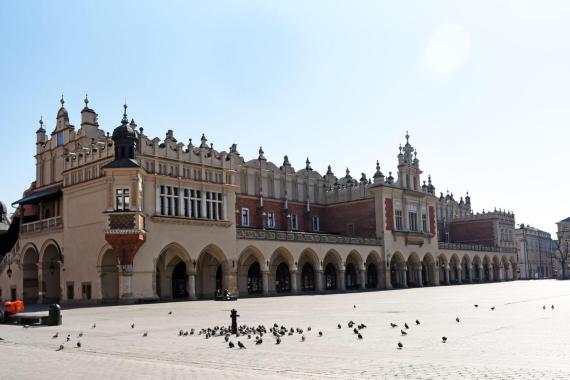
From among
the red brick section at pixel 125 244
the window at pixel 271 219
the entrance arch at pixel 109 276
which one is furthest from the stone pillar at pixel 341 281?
the red brick section at pixel 125 244

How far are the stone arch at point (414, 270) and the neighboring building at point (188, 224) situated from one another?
260 millimetres

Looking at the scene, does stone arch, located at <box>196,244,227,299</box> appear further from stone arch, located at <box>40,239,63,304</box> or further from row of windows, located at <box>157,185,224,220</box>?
stone arch, located at <box>40,239,63,304</box>

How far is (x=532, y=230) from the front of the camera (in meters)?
120

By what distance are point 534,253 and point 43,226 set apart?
96.1 m

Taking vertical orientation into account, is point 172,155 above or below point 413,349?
→ above

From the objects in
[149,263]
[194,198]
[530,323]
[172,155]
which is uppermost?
[172,155]

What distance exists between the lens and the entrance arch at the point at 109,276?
43906mm

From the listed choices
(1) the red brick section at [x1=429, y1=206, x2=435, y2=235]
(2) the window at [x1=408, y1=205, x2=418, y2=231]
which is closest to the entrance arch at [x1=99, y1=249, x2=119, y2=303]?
(2) the window at [x1=408, y1=205, x2=418, y2=231]

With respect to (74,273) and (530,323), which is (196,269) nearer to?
(74,273)

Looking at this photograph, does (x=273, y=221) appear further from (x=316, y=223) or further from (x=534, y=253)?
(x=534, y=253)

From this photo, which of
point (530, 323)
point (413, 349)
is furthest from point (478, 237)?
point (413, 349)

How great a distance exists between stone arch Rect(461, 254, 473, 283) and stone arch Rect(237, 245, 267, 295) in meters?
35.8

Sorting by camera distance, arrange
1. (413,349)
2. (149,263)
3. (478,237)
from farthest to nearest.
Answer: (478,237) → (149,263) → (413,349)

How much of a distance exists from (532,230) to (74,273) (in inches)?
3811
